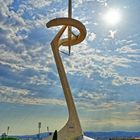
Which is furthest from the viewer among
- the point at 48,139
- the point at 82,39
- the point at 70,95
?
the point at 82,39

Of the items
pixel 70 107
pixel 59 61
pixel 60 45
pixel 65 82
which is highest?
pixel 60 45

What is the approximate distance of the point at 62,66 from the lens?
35.2 meters

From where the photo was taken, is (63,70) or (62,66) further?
(62,66)

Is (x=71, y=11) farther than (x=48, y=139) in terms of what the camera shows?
Yes

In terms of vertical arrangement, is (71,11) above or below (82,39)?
above

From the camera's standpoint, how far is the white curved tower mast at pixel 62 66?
33.0m

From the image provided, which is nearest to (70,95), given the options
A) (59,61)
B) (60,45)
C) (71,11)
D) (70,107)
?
(70,107)

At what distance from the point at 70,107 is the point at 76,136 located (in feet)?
10.6

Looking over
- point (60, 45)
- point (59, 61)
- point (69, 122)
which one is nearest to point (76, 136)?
point (69, 122)

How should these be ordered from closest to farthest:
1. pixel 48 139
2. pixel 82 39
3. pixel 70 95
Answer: pixel 48 139
pixel 70 95
pixel 82 39

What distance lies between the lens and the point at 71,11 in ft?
123

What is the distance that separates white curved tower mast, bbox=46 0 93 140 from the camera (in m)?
33.0

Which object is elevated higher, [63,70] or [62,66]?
[62,66]

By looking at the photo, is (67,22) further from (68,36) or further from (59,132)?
(59,132)
